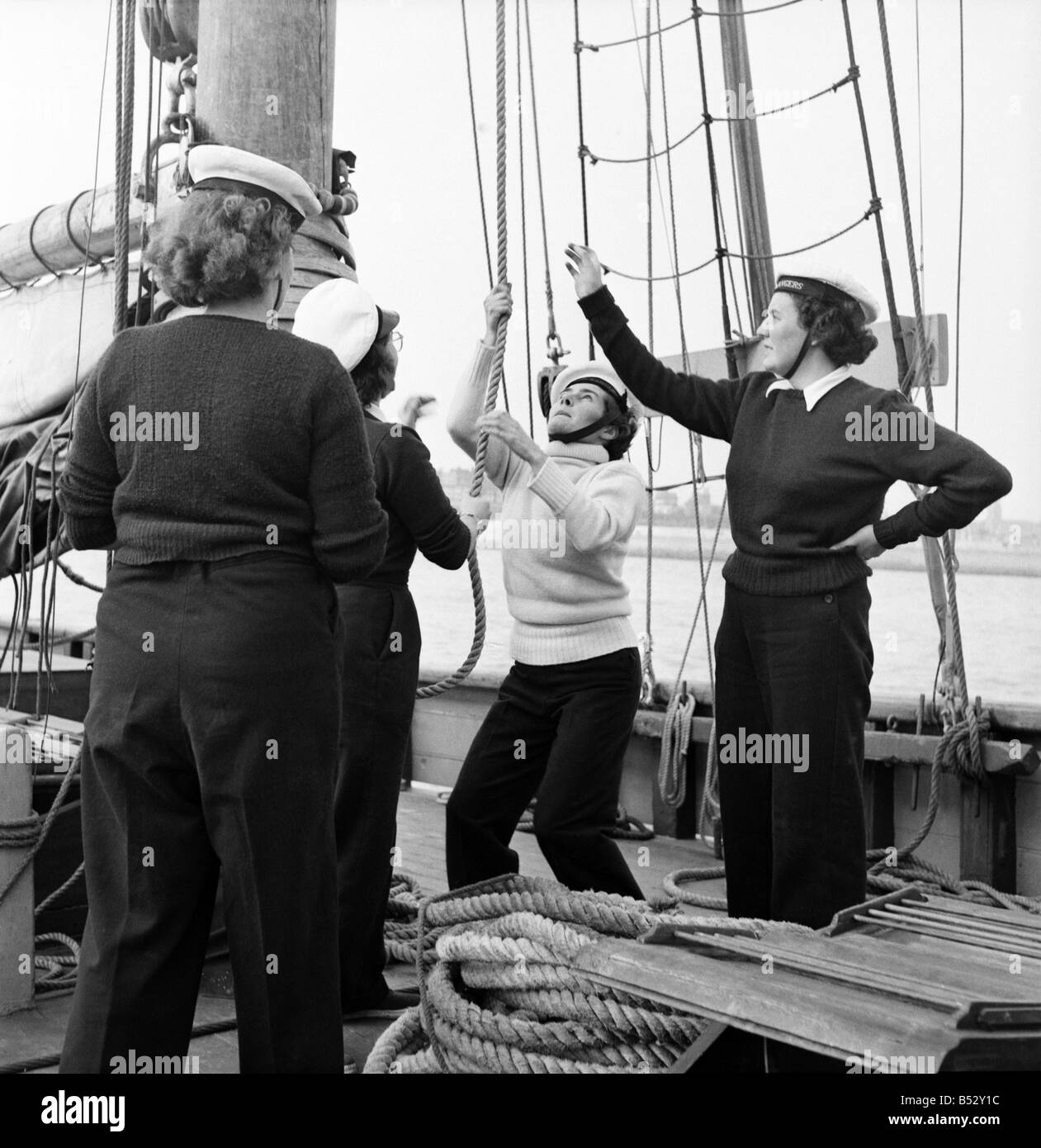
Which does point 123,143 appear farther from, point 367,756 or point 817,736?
point 817,736

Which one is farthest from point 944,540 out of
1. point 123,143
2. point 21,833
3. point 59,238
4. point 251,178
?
point 59,238

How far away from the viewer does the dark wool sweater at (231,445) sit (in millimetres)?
1802

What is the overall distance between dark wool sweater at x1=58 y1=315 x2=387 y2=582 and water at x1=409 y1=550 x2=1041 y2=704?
53.7ft

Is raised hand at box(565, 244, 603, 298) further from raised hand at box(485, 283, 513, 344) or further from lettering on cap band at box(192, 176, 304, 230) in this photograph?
lettering on cap band at box(192, 176, 304, 230)

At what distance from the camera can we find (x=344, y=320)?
2.63 meters

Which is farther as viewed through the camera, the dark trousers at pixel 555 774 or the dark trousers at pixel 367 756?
the dark trousers at pixel 555 774

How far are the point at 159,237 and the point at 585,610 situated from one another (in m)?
1.41

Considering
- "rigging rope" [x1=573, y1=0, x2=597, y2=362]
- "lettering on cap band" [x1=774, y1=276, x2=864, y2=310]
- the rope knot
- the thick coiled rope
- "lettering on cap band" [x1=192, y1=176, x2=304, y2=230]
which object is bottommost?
the thick coiled rope

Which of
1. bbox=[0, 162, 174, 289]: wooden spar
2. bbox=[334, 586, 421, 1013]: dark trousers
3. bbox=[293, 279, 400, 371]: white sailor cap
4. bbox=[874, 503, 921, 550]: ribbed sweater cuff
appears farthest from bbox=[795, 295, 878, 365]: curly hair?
bbox=[0, 162, 174, 289]: wooden spar

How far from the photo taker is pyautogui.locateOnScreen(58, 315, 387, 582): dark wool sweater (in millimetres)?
1802

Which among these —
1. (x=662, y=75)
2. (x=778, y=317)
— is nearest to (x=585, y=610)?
(x=778, y=317)

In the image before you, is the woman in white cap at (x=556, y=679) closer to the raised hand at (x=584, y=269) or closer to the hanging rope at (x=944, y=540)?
the raised hand at (x=584, y=269)

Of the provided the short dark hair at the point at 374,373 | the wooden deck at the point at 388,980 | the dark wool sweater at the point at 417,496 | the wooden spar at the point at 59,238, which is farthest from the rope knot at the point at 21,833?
the wooden spar at the point at 59,238

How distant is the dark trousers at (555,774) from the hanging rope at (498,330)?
0.56 ft
